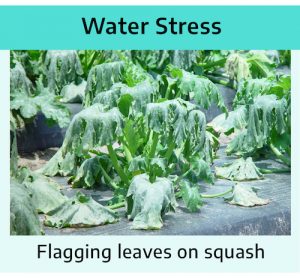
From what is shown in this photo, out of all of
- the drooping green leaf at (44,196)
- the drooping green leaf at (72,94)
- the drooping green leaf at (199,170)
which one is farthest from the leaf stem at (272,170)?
the drooping green leaf at (72,94)

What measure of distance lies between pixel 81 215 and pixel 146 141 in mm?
815

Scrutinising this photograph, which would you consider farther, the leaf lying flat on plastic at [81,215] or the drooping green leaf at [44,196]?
the drooping green leaf at [44,196]

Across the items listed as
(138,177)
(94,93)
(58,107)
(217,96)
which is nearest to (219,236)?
(138,177)

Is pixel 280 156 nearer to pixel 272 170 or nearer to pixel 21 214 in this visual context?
pixel 272 170

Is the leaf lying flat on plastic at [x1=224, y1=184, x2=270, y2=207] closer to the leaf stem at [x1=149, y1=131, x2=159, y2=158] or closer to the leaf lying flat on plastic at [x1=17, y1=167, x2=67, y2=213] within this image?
the leaf stem at [x1=149, y1=131, x2=159, y2=158]

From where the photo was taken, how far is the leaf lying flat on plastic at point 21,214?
3557 mm

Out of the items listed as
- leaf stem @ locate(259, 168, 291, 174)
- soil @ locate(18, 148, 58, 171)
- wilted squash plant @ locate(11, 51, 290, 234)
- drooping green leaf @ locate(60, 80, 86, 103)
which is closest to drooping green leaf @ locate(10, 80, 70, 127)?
wilted squash plant @ locate(11, 51, 290, 234)

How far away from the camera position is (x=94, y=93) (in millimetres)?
4930

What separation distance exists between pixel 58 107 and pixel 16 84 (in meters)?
0.41

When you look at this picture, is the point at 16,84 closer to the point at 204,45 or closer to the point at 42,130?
the point at 42,130

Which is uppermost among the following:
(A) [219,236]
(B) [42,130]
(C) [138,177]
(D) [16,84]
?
(D) [16,84]

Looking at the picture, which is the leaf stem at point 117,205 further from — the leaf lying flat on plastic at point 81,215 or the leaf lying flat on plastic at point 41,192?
the leaf lying flat on plastic at point 41,192

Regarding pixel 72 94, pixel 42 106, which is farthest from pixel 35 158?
pixel 72 94

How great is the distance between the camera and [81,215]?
13.6 ft
